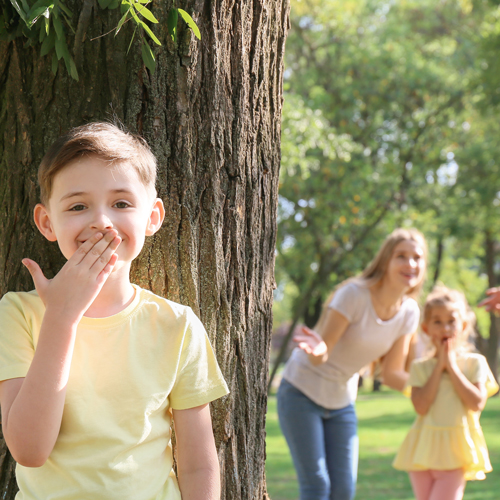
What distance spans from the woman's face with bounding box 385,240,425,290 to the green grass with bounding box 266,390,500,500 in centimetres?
348

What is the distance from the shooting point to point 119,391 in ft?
5.41

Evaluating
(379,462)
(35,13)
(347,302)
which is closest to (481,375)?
(347,302)

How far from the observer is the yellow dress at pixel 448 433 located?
4.32 m

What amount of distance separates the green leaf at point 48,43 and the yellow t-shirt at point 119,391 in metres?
0.76

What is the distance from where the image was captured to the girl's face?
182 inches

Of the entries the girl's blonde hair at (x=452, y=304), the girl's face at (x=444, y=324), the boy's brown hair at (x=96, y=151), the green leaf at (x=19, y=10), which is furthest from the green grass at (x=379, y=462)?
the green leaf at (x=19, y=10)

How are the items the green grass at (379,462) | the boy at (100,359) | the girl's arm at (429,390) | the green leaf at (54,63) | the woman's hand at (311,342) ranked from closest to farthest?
the boy at (100,359)
the green leaf at (54,63)
the woman's hand at (311,342)
the girl's arm at (429,390)
the green grass at (379,462)

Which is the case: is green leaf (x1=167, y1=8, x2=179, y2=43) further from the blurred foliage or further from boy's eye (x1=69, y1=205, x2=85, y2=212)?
the blurred foliage

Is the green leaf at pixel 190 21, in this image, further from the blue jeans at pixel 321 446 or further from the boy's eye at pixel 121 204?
the blue jeans at pixel 321 446

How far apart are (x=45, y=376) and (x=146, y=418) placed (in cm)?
30

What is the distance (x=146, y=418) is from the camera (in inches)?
64.7

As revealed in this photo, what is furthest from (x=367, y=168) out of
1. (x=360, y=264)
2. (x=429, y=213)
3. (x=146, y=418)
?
(x=146, y=418)

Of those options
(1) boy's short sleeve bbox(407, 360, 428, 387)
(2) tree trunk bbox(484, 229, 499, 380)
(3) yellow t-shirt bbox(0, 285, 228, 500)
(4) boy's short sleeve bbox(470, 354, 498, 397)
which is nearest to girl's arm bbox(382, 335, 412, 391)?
(1) boy's short sleeve bbox(407, 360, 428, 387)

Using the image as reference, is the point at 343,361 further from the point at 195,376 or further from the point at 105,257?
the point at 105,257
